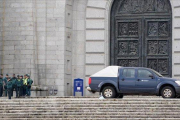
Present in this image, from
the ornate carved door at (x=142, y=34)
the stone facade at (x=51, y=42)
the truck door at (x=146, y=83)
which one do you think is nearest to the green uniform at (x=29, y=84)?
the stone facade at (x=51, y=42)

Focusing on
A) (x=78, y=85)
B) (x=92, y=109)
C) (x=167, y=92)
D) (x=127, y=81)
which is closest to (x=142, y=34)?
(x=78, y=85)

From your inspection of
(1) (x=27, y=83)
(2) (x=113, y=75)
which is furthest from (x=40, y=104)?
(1) (x=27, y=83)

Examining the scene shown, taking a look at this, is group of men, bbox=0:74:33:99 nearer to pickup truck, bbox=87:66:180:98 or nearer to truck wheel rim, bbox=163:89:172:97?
pickup truck, bbox=87:66:180:98

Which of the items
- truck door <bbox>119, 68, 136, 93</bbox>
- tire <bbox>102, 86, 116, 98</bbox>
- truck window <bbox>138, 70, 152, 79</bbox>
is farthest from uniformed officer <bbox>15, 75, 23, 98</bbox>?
truck window <bbox>138, 70, 152, 79</bbox>

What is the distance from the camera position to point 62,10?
4834 centimetres

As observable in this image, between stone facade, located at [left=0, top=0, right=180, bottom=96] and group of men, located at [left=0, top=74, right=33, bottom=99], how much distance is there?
6.82ft

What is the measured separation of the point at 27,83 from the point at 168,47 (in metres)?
8.97

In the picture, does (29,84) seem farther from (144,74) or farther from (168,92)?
(168,92)

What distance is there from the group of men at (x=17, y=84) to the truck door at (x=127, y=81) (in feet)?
19.0

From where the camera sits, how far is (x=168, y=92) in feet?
131

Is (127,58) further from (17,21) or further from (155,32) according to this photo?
(17,21)

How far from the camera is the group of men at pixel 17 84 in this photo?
1702 inches

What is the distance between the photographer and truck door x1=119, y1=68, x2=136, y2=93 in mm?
40156

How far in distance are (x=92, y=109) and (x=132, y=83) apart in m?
4.00
